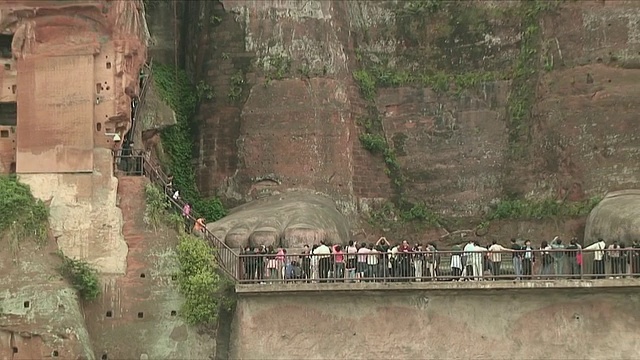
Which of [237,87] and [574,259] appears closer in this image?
[574,259]

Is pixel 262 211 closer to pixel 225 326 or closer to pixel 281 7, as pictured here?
pixel 225 326

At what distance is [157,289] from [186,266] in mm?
866

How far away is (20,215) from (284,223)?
6.79 m

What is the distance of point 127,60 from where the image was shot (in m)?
29.2

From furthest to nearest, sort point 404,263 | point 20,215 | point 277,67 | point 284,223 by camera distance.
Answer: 1. point 277,67
2. point 284,223
3. point 20,215
4. point 404,263

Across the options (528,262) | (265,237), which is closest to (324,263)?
A: (265,237)

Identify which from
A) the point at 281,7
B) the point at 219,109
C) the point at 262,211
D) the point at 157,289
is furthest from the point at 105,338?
the point at 281,7

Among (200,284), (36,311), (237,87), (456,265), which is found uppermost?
(237,87)

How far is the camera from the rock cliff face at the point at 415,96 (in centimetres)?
3312

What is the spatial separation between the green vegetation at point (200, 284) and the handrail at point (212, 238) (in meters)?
0.29

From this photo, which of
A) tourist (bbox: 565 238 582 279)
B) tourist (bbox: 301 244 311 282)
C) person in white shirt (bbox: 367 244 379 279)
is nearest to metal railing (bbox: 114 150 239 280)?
tourist (bbox: 301 244 311 282)

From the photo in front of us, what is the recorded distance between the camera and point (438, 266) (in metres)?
27.7

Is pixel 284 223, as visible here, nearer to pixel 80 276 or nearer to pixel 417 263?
pixel 417 263

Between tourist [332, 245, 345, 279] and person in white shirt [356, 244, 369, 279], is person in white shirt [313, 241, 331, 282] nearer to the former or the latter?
tourist [332, 245, 345, 279]
